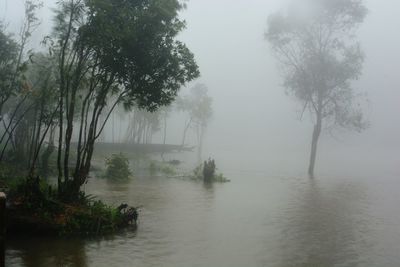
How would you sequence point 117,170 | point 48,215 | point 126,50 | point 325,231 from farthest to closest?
point 117,170 → point 325,231 → point 126,50 → point 48,215

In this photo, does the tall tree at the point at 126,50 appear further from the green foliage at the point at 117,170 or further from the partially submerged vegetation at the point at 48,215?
the green foliage at the point at 117,170

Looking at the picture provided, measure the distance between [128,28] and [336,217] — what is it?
11369 millimetres

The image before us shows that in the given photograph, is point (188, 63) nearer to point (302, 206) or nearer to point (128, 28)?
point (128, 28)

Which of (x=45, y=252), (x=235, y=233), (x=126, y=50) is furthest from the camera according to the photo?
(x=235, y=233)

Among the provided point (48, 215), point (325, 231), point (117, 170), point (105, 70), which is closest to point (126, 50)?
point (105, 70)

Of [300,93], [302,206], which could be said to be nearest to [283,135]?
[300,93]

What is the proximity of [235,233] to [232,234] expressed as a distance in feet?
0.67

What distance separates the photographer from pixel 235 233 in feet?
48.1

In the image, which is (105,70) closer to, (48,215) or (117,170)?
(48,215)

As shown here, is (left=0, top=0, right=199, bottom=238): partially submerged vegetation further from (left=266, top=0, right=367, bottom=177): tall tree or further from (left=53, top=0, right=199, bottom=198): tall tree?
(left=266, top=0, right=367, bottom=177): tall tree

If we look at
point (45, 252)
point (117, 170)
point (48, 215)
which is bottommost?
point (45, 252)

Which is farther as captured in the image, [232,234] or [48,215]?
[232,234]

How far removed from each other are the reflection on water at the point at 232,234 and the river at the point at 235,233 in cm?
2

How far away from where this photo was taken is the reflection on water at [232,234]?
11.1 metres
